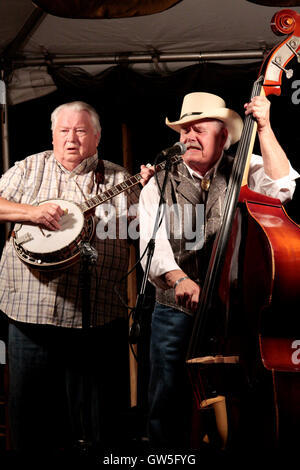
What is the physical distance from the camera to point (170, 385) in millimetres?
2402

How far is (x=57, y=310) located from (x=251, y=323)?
1141mm

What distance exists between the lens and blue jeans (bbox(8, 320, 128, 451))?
2.64m

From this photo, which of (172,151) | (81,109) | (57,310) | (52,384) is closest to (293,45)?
(172,151)

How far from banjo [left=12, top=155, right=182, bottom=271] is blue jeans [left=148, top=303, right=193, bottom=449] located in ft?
1.81

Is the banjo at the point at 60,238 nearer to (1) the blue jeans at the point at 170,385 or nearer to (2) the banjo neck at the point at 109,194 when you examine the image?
(2) the banjo neck at the point at 109,194

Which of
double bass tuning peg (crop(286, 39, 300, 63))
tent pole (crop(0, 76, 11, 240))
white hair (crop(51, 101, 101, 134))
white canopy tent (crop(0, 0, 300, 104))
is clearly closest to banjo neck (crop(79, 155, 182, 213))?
white hair (crop(51, 101, 101, 134))

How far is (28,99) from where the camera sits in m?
3.12

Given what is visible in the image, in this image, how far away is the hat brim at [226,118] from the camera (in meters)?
2.53

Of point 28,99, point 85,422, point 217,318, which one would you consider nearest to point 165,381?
point 85,422

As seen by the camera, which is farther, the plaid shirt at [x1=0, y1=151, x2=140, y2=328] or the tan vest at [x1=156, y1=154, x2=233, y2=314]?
the plaid shirt at [x1=0, y1=151, x2=140, y2=328]

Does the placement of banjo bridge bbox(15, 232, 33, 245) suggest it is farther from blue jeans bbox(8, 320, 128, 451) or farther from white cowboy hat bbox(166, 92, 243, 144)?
white cowboy hat bbox(166, 92, 243, 144)

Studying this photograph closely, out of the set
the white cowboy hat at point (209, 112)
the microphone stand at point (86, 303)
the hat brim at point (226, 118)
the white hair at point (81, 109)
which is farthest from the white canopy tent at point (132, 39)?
the microphone stand at point (86, 303)

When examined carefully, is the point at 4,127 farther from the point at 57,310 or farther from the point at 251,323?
the point at 251,323

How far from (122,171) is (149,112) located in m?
0.43
